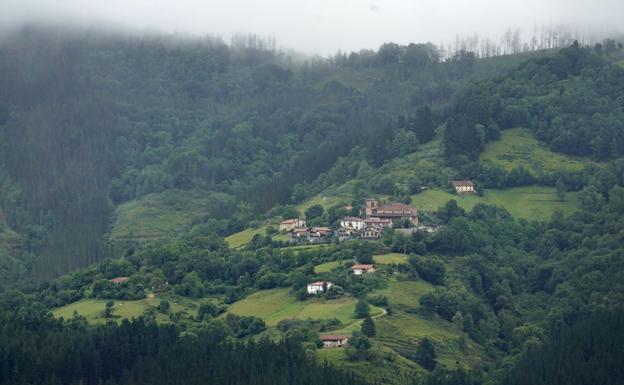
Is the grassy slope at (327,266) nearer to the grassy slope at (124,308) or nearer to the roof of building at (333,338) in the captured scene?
the grassy slope at (124,308)

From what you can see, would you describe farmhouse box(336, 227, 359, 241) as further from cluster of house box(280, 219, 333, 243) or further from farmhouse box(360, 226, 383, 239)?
cluster of house box(280, 219, 333, 243)

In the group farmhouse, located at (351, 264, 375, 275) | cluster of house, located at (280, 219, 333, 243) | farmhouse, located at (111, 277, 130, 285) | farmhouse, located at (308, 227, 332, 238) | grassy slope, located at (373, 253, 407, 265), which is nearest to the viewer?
farmhouse, located at (351, 264, 375, 275)

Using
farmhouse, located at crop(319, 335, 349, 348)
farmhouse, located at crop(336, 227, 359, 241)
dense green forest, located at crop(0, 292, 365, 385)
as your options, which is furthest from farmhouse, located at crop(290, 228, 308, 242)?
dense green forest, located at crop(0, 292, 365, 385)

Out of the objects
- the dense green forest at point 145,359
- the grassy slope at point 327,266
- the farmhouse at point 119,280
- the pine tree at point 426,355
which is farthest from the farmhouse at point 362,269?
the farmhouse at point 119,280

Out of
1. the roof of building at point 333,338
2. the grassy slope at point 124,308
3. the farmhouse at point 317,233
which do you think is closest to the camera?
the roof of building at point 333,338

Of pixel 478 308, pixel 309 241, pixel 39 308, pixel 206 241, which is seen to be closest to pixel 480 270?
pixel 478 308

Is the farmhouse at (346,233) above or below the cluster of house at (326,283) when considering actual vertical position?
above

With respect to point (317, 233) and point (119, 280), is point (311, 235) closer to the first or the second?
point (317, 233)

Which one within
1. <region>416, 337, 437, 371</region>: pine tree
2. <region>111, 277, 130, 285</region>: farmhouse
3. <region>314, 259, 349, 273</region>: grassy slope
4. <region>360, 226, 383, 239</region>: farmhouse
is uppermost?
<region>360, 226, 383, 239</region>: farmhouse

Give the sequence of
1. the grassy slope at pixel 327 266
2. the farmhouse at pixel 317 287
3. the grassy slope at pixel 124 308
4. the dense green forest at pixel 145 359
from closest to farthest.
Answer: the dense green forest at pixel 145 359 < the grassy slope at pixel 124 308 < the farmhouse at pixel 317 287 < the grassy slope at pixel 327 266
